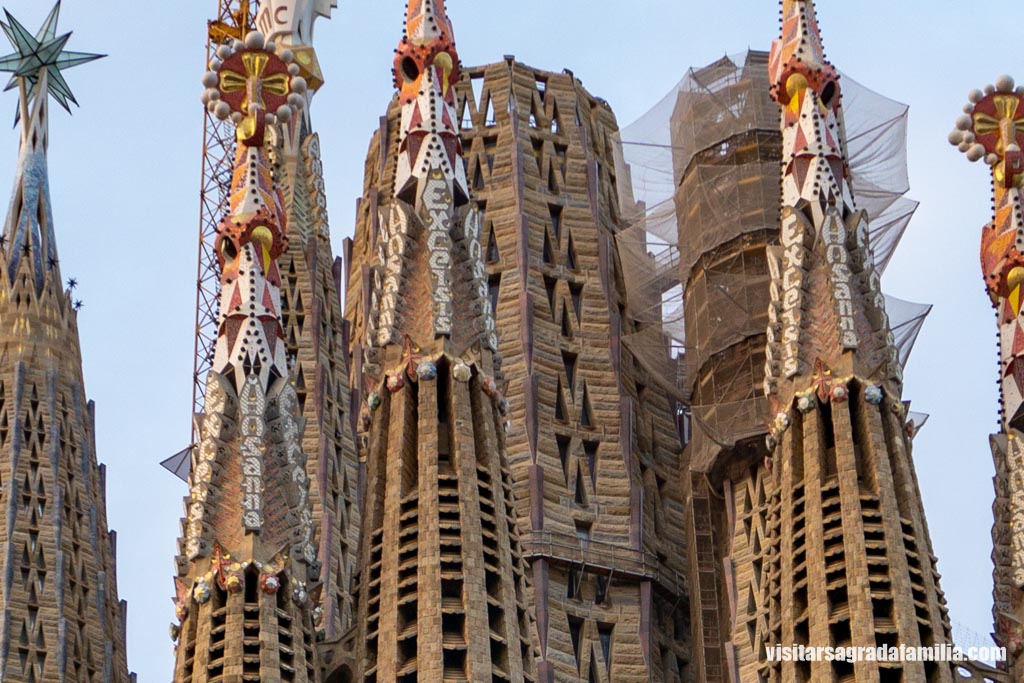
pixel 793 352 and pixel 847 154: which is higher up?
pixel 847 154

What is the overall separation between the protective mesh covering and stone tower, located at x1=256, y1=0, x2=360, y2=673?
4.79 metres

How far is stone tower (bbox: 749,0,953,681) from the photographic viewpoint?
41.8m

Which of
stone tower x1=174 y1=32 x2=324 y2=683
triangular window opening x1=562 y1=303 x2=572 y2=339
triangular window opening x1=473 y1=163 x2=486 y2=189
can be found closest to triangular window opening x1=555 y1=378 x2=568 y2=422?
triangular window opening x1=562 y1=303 x2=572 y2=339

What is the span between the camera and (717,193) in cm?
5209

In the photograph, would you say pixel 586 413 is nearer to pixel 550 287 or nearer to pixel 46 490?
pixel 550 287

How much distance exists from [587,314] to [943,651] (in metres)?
12.5

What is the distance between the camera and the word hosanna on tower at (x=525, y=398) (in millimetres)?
42062

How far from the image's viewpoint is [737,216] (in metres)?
51.6

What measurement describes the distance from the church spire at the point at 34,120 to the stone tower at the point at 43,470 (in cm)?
2

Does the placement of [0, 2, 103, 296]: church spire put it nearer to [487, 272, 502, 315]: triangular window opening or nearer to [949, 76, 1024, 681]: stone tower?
[487, 272, 502, 315]: triangular window opening

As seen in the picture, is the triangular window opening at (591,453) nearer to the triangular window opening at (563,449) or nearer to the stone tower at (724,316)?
the triangular window opening at (563,449)

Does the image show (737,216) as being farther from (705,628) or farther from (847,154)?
(705,628)

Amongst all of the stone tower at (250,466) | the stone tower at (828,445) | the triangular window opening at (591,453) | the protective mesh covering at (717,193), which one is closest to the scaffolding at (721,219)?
the protective mesh covering at (717,193)

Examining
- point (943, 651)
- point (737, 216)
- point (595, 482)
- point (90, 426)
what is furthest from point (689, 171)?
point (943, 651)
